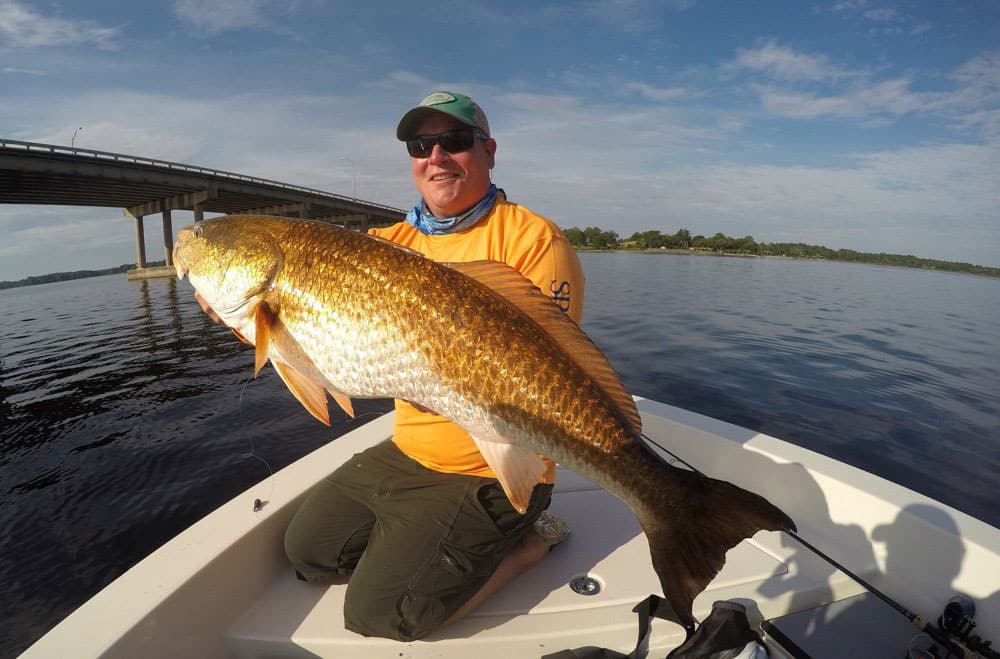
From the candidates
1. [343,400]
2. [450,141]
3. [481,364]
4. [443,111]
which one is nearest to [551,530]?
[343,400]

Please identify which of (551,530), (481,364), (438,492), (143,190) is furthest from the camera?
(143,190)

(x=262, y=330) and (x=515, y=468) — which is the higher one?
(x=262, y=330)

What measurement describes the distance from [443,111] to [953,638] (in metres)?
4.16

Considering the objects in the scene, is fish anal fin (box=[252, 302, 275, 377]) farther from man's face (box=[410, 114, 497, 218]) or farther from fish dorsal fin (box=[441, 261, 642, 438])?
man's face (box=[410, 114, 497, 218])

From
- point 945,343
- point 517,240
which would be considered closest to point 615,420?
point 517,240

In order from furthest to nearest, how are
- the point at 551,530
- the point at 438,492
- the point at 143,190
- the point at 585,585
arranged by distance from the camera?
the point at 143,190 → the point at 551,530 → the point at 585,585 → the point at 438,492

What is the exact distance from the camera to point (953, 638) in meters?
2.45

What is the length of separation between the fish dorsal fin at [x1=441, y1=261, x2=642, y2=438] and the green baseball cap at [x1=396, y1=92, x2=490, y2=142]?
143 centimetres

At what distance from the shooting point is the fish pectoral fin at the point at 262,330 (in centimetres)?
249

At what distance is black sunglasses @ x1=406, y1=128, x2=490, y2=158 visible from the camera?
3268 mm

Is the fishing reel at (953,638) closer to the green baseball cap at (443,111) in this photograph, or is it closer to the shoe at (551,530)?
the shoe at (551,530)

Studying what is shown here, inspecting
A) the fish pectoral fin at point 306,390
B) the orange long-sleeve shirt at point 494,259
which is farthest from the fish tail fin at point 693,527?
the fish pectoral fin at point 306,390

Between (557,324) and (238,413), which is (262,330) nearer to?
(557,324)

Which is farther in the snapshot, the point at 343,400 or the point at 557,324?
the point at 343,400
